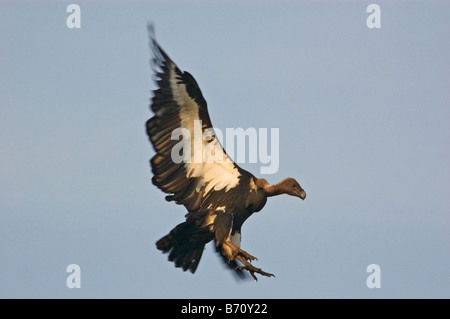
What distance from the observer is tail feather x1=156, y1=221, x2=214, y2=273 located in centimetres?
1463

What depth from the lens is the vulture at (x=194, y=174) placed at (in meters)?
14.5

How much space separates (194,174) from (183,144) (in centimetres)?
57

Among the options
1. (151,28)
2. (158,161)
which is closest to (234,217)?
(158,161)

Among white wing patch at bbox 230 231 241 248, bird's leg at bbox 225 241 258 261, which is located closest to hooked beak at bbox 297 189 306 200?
white wing patch at bbox 230 231 241 248

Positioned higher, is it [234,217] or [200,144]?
[200,144]

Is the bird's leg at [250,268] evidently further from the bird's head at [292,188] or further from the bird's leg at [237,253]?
the bird's head at [292,188]

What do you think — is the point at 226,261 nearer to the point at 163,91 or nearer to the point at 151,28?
the point at 163,91

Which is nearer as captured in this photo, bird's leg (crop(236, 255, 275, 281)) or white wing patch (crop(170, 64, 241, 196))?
bird's leg (crop(236, 255, 275, 281))

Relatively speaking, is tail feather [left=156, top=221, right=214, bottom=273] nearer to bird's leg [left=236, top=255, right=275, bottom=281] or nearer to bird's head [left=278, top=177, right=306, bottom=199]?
bird's leg [left=236, top=255, right=275, bottom=281]

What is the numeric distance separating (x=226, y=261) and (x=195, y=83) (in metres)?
3.06

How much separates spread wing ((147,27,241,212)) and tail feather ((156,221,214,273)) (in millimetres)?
394

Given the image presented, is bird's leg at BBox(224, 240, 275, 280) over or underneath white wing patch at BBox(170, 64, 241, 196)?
underneath

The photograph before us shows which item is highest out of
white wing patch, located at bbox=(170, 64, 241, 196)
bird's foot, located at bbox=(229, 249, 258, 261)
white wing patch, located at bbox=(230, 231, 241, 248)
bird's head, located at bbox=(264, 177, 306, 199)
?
white wing patch, located at bbox=(170, 64, 241, 196)
